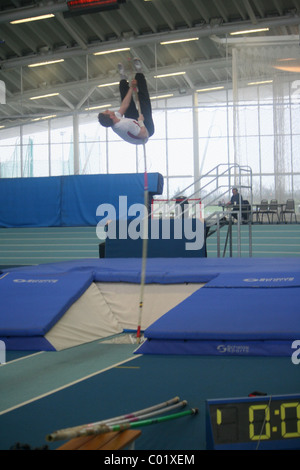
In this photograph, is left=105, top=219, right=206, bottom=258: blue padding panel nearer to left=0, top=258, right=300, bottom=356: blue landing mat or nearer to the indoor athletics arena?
the indoor athletics arena

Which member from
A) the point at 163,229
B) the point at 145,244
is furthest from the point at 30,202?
the point at 145,244

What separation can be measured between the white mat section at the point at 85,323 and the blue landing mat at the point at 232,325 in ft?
2.50

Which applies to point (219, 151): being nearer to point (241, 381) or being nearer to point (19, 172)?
point (19, 172)

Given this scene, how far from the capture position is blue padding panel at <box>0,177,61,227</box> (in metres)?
15.8

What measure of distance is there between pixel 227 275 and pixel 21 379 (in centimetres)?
247

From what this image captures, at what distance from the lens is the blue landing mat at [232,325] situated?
3840 millimetres

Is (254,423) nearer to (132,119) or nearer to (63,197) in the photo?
(132,119)

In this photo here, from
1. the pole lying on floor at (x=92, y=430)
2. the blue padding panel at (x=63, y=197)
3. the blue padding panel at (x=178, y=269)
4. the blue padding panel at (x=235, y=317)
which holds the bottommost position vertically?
the pole lying on floor at (x=92, y=430)

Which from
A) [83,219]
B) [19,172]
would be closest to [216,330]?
[83,219]

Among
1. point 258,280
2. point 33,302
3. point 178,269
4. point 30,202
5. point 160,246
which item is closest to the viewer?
point 33,302

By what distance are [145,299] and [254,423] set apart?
3.39 metres

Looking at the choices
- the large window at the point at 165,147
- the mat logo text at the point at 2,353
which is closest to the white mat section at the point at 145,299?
the mat logo text at the point at 2,353

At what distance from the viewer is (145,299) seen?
5426 millimetres

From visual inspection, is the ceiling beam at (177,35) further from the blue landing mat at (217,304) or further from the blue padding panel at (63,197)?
the blue landing mat at (217,304)
